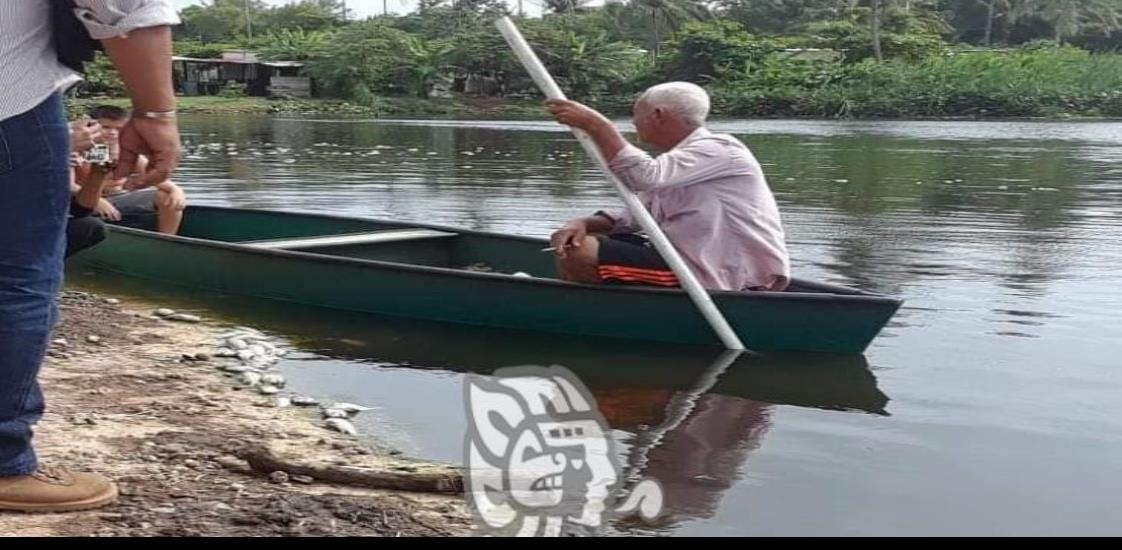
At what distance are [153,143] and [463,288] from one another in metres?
3.89

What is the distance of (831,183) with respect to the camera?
18.1 m

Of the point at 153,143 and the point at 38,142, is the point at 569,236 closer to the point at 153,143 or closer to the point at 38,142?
the point at 153,143

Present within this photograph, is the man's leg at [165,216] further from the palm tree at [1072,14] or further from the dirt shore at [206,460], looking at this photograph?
the palm tree at [1072,14]

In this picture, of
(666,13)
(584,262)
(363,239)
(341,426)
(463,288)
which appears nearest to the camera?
(341,426)

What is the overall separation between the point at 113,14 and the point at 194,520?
1.40 m

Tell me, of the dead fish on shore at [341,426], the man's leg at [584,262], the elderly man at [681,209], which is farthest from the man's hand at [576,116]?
the dead fish on shore at [341,426]

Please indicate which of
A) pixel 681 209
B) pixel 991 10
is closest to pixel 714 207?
pixel 681 209

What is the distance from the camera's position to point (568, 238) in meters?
6.55

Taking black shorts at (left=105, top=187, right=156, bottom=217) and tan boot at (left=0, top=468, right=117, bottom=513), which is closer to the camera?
tan boot at (left=0, top=468, right=117, bottom=513)

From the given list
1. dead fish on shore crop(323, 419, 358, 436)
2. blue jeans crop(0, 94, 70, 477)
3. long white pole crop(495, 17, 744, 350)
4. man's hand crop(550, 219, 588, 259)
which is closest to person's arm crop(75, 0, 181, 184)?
blue jeans crop(0, 94, 70, 477)

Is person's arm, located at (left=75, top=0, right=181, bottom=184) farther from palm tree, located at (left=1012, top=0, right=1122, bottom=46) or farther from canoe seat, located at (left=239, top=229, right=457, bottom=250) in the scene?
palm tree, located at (left=1012, top=0, right=1122, bottom=46)

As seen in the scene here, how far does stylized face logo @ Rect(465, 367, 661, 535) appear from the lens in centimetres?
392

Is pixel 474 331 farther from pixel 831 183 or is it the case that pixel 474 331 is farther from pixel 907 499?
pixel 831 183
